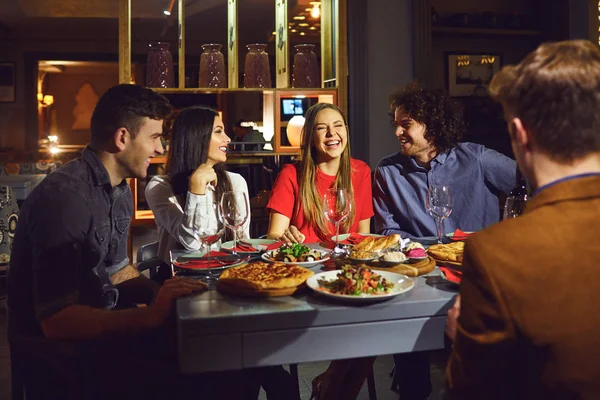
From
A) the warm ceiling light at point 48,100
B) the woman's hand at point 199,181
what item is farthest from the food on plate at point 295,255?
the warm ceiling light at point 48,100

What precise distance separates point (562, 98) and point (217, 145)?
209cm

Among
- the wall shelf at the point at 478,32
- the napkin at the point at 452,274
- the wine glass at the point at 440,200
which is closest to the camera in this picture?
the napkin at the point at 452,274

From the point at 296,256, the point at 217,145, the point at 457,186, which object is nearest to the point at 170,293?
the point at 296,256

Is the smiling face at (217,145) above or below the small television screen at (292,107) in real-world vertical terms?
below

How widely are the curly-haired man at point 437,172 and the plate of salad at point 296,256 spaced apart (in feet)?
3.19

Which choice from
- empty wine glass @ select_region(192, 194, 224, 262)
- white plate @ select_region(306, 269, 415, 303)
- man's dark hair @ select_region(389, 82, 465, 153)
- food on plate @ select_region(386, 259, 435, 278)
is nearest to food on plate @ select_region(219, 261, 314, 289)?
white plate @ select_region(306, 269, 415, 303)

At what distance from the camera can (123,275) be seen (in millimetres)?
2076

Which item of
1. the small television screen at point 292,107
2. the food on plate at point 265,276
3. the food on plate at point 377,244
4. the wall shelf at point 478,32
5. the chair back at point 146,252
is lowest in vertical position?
the chair back at point 146,252

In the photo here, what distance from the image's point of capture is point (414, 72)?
179 inches

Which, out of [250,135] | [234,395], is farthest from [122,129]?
[250,135]

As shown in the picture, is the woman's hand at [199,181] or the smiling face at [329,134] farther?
the smiling face at [329,134]

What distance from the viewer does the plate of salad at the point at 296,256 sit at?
1.77m

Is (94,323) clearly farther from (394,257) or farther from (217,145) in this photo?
(217,145)

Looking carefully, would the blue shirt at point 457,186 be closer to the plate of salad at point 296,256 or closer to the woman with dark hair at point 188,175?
the woman with dark hair at point 188,175
